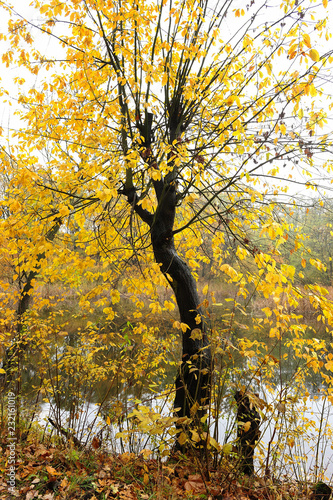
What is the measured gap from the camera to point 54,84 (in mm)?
3088

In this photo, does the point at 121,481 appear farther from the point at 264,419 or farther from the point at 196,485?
the point at 264,419

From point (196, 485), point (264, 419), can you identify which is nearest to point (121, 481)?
point (196, 485)

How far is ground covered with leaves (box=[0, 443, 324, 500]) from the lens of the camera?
2023 millimetres

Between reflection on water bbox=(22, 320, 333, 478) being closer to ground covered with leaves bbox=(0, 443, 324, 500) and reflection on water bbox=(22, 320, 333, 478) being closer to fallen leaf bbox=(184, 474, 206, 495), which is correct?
ground covered with leaves bbox=(0, 443, 324, 500)

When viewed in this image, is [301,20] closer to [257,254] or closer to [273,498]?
[257,254]

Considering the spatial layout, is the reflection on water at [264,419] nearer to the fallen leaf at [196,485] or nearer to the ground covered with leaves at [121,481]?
the ground covered with leaves at [121,481]

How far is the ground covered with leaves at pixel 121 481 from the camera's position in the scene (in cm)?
202

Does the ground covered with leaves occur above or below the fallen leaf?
below

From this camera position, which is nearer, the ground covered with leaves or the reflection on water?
the ground covered with leaves

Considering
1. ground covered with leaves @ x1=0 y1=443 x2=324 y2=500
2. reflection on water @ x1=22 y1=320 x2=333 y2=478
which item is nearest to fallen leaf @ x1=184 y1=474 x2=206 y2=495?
ground covered with leaves @ x1=0 y1=443 x2=324 y2=500

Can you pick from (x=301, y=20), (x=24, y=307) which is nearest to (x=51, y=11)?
(x=301, y=20)

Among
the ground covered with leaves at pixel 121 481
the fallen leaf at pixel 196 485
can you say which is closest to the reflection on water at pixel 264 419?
the ground covered with leaves at pixel 121 481

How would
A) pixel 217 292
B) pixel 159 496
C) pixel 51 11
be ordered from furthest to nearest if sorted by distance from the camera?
pixel 217 292 < pixel 51 11 < pixel 159 496

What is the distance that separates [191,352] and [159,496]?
1.47 meters
